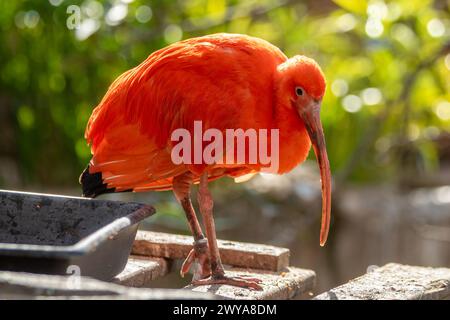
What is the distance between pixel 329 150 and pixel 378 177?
34 centimetres

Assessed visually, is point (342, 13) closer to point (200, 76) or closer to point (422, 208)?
point (422, 208)

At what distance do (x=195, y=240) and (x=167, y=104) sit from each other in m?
0.50

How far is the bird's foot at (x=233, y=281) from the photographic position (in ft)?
9.59

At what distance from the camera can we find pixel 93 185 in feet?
10.4

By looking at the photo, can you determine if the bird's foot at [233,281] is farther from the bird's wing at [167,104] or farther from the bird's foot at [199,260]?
the bird's wing at [167,104]

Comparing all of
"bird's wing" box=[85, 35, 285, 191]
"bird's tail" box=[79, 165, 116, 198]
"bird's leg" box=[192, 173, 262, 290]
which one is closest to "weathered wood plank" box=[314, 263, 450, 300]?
"bird's leg" box=[192, 173, 262, 290]

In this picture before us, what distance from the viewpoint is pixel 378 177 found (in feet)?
19.2

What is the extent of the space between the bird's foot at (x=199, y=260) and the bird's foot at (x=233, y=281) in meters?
0.13

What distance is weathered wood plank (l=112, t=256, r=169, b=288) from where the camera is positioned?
3.02m

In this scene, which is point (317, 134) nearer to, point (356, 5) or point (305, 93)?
point (305, 93)

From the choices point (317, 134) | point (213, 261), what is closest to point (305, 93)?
point (317, 134)

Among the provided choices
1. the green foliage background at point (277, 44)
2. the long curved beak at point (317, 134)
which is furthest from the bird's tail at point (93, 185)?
the green foliage background at point (277, 44)
